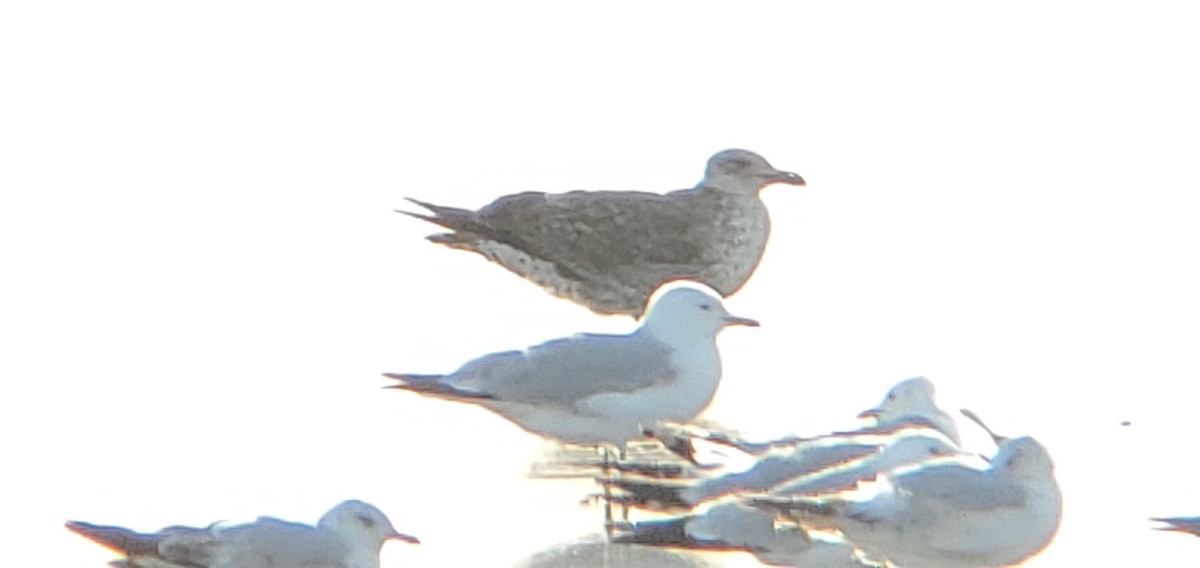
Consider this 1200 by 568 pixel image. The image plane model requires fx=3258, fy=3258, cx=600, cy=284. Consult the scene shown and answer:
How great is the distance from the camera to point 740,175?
35.0 feet

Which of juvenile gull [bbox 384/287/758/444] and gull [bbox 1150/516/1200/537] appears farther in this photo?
juvenile gull [bbox 384/287/758/444]

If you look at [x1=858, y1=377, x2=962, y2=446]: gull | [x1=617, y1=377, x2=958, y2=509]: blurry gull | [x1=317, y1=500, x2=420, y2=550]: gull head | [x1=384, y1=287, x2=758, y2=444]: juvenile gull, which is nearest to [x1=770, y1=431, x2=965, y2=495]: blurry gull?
[x1=617, y1=377, x2=958, y2=509]: blurry gull

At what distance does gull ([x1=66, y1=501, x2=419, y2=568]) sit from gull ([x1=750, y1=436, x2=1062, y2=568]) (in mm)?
845

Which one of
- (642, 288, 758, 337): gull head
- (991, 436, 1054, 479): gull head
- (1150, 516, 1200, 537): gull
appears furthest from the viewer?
(642, 288, 758, 337): gull head

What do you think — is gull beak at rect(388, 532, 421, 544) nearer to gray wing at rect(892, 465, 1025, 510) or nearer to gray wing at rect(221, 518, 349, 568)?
gray wing at rect(221, 518, 349, 568)

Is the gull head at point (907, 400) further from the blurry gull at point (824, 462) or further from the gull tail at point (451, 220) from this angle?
the gull tail at point (451, 220)

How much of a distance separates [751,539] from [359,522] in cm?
83

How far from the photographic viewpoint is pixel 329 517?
693cm

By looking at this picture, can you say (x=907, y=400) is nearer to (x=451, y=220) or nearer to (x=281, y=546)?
(x=281, y=546)

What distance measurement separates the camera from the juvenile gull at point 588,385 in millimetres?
7738

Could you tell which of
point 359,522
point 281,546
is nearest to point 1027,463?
point 359,522

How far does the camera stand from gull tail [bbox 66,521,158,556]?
6676 millimetres

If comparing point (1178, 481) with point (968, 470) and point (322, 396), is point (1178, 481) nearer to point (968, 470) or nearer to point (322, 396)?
point (968, 470)

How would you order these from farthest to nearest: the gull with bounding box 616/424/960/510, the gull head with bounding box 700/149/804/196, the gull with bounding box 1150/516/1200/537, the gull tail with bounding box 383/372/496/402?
the gull head with bounding box 700/149/804/196 < the gull tail with bounding box 383/372/496/402 < the gull with bounding box 616/424/960/510 < the gull with bounding box 1150/516/1200/537
